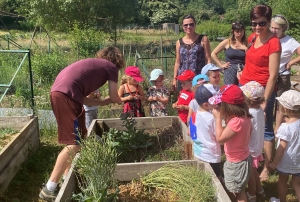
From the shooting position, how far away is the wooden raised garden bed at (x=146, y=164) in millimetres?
2455

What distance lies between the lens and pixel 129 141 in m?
3.79

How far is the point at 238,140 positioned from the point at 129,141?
1506 mm

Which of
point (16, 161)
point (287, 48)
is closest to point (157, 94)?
point (287, 48)

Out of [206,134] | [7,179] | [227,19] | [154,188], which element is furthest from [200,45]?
[227,19]

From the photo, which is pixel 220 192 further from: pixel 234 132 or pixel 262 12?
pixel 262 12

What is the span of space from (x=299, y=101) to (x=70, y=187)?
200 centimetres

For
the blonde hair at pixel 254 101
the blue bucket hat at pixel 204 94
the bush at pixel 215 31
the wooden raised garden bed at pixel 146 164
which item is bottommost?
the bush at pixel 215 31

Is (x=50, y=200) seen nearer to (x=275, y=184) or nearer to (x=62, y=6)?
(x=275, y=184)

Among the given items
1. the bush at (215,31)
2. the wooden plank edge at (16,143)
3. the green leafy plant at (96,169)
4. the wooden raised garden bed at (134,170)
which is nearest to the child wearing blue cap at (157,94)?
the wooden raised garden bed at (134,170)

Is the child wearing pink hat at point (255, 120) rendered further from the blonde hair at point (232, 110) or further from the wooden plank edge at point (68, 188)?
the wooden plank edge at point (68, 188)

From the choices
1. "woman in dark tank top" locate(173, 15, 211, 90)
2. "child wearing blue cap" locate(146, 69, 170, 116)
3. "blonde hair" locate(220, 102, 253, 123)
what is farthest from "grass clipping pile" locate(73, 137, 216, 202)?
"woman in dark tank top" locate(173, 15, 211, 90)

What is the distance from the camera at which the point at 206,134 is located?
2904 millimetres

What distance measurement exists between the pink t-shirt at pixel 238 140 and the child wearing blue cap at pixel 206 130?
0.75ft

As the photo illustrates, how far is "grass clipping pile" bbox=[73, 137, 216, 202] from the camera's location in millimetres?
2320
